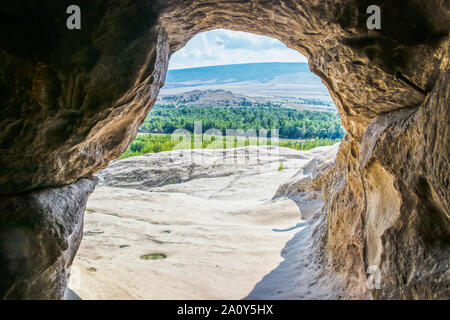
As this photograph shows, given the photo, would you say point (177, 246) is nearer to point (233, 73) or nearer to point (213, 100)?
point (213, 100)

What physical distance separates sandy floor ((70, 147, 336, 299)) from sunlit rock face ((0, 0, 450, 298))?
66.8 inches

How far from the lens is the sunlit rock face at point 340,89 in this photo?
2.60 metres

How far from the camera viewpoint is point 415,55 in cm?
298

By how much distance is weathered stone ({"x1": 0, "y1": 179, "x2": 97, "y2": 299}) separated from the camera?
2701 mm

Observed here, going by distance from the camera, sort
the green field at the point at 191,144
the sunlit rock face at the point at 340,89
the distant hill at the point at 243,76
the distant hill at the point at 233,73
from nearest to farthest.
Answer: the sunlit rock face at the point at 340,89 → the green field at the point at 191,144 → the distant hill at the point at 243,76 → the distant hill at the point at 233,73

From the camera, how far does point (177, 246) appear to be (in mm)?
6586

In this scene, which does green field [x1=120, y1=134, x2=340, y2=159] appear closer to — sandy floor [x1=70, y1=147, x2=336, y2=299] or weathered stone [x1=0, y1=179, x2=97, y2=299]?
sandy floor [x1=70, y1=147, x2=336, y2=299]

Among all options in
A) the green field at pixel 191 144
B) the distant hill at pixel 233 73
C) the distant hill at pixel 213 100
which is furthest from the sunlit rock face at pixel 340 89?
the distant hill at pixel 233 73

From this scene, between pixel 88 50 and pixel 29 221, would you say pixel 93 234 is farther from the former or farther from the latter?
pixel 88 50

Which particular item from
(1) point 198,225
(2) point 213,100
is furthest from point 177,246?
(2) point 213,100

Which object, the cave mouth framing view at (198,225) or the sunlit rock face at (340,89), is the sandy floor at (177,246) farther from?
the sunlit rock face at (340,89)

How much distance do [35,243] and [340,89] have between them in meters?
3.78

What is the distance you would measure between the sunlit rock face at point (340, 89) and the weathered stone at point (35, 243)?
0.18 metres

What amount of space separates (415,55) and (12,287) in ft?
13.3
